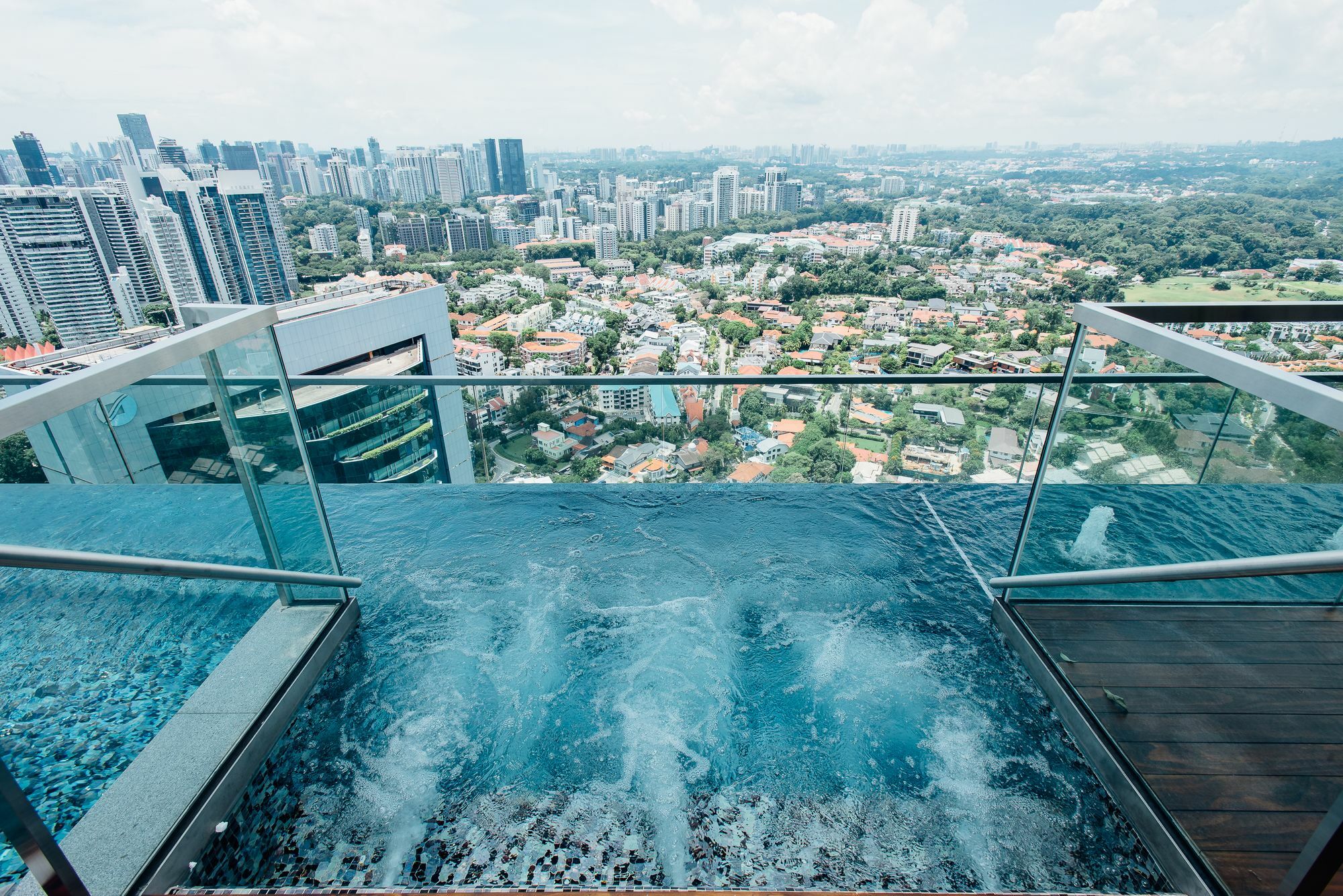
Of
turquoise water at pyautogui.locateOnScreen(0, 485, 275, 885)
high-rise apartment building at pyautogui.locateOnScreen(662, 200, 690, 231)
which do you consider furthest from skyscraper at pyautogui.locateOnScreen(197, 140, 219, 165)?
turquoise water at pyautogui.locateOnScreen(0, 485, 275, 885)

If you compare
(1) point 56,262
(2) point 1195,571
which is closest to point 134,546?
(2) point 1195,571

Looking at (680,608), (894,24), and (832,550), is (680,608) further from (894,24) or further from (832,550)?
(894,24)

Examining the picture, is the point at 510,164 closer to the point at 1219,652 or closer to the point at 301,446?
the point at 301,446

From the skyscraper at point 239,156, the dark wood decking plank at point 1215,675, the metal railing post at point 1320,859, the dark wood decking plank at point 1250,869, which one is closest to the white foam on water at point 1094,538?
the dark wood decking plank at point 1215,675

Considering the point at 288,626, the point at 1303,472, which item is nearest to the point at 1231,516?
the point at 1303,472

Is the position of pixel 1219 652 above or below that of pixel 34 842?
below

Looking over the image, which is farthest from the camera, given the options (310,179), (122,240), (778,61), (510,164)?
(510,164)
